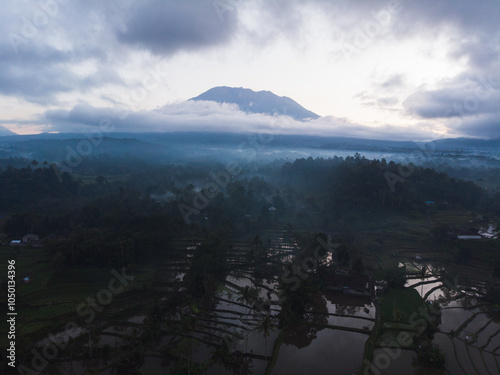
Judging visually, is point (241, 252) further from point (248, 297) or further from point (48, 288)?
point (48, 288)

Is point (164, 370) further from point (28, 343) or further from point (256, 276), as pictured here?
point (256, 276)

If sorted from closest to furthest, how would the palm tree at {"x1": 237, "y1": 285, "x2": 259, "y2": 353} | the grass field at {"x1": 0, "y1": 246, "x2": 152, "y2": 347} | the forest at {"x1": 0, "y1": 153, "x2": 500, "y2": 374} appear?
the forest at {"x1": 0, "y1": 153, "x2": 500, "y2": 374}
the grass field at {"x1": 0, "y1": 246, "x2": 152, "y2": 347}
the palm tree at {"x1": 237, "y1": 285, "x2": 259, "y2": 353}

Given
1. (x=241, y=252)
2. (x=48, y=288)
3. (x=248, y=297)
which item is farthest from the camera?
(x=241, y=252)

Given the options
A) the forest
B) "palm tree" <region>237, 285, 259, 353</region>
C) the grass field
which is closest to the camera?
the forest

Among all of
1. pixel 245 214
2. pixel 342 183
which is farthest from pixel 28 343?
pixel 342 183

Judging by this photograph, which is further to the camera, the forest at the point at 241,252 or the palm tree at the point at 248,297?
the palm tree at the point at 248,297

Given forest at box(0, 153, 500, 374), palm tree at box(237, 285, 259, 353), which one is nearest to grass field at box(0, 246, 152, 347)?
forest at box(0, 153, 500, 374)

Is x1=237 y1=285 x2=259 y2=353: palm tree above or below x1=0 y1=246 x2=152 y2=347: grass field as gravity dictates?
above

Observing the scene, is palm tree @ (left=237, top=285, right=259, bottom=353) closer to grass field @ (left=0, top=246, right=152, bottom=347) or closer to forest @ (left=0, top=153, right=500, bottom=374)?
forest @ (left=0, top=153, right=500, bottom=374)

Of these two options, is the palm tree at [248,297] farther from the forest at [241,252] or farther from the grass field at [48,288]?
the grass field at [48,288]

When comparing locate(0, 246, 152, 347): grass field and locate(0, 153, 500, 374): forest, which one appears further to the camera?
locate(0, 246, 152, 347): grass field

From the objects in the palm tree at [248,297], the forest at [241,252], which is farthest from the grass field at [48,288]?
the palm tree at [248,297]

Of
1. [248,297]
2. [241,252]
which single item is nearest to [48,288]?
Answer: [248,297]
